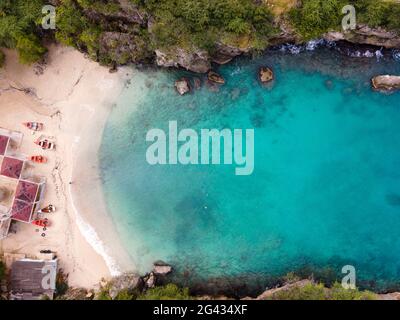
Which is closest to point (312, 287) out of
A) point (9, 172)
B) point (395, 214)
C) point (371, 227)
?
point (371, 227)

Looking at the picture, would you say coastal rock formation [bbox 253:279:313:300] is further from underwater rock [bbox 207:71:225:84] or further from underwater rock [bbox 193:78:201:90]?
underwater rock [bbox 193:78:201:90]

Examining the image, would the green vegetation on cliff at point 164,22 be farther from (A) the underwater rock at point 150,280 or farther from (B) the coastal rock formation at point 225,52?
(A) the underwater rock at point 150,280

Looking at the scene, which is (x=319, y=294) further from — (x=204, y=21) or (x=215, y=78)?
(x=204, y=21)

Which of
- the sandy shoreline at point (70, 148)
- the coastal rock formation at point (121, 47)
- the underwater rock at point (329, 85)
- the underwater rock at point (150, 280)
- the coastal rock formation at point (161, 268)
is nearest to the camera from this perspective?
the coastal rock formation at point (121, 47)

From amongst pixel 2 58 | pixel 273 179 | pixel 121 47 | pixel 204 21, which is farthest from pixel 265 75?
pixel 2 58

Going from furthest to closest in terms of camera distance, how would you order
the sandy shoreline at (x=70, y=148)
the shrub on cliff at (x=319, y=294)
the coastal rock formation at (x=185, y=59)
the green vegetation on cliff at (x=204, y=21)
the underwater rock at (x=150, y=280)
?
the sandy shoreline at (x=70, y=148) < the underwater rock at (x=150, y=280) < the coastal rock formation at (x=185, y=59) < the green vegetation on cliff at (x=204, y=21) < the shrub on cliff at (x=319, y=294)

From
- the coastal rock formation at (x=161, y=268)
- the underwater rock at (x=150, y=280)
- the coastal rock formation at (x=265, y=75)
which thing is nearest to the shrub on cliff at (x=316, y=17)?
the coastal rock formation at (x=265, y=75)
